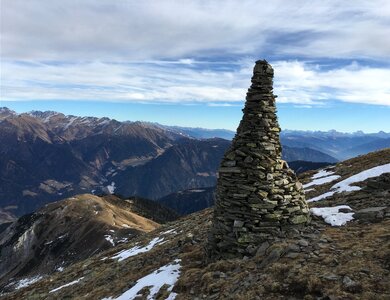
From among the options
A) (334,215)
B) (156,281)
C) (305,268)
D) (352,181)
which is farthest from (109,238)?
(305,268)

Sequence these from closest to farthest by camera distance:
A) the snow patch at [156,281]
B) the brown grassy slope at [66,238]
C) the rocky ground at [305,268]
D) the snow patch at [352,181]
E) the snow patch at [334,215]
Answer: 1. the rocky ground at [305,268]
2. the snow patch at [156,281]
3. the snow patch at [334,215]
4. the snow patch at [352,181]
5. the brown grassy slope at [66,238]

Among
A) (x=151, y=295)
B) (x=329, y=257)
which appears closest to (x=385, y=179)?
(x=329, y=257)

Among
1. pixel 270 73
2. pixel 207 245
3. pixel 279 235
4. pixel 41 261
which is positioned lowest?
pixel 41 261

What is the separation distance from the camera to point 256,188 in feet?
70.2

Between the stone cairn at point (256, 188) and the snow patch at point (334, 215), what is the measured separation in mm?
2371

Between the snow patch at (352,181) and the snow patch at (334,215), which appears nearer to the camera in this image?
the snow patch at (334,215)

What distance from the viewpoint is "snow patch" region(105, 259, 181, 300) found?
21.3m

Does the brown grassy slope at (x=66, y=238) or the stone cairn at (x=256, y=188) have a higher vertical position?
the stone cairn at (x=256, y=188)

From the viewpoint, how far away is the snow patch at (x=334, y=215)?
23.5 m

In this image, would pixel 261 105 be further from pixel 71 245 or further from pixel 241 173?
pixel 71 245

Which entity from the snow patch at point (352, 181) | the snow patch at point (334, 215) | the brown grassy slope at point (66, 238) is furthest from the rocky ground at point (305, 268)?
the brown grassy slope at point (66, 238)

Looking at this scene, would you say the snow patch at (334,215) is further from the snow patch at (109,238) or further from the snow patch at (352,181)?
the snow patch at (109,238)

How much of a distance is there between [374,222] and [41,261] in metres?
161

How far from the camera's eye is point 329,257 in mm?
16953
